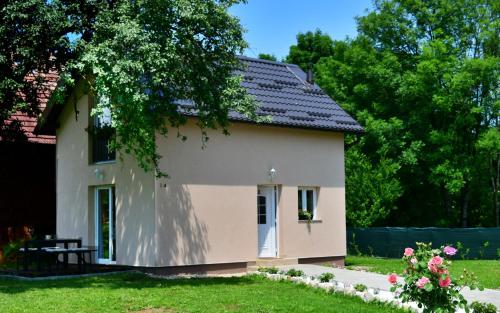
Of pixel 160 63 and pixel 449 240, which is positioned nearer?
pixel 160 63

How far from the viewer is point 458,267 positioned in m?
20.2

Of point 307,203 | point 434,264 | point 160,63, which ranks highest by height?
point 160,63

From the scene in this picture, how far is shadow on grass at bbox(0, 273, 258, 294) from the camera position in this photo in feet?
49.5

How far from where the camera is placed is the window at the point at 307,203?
2141 cm

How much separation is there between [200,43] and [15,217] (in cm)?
1051

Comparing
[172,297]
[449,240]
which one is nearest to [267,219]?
[449,240]

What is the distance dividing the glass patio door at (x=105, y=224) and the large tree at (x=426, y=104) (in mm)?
10906

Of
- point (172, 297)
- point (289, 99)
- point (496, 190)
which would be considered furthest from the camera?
point (496, 190)

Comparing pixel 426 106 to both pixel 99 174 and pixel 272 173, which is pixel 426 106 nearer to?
pixel 272 173

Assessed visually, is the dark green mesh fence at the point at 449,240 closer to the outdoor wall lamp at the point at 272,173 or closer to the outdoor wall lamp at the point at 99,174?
the outdoor wall lamp at the point at 272,173

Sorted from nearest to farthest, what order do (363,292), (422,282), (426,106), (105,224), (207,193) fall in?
(422,282)
(363,292)
(207,193)
(105,224)
(426,106)

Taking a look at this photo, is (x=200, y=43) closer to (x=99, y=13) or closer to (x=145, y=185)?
(x=99, y=13)

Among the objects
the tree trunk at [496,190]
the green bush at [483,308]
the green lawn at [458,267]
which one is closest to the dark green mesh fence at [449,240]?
the green lawn at [458,267]

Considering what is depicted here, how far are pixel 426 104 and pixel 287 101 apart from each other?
38.9ft
